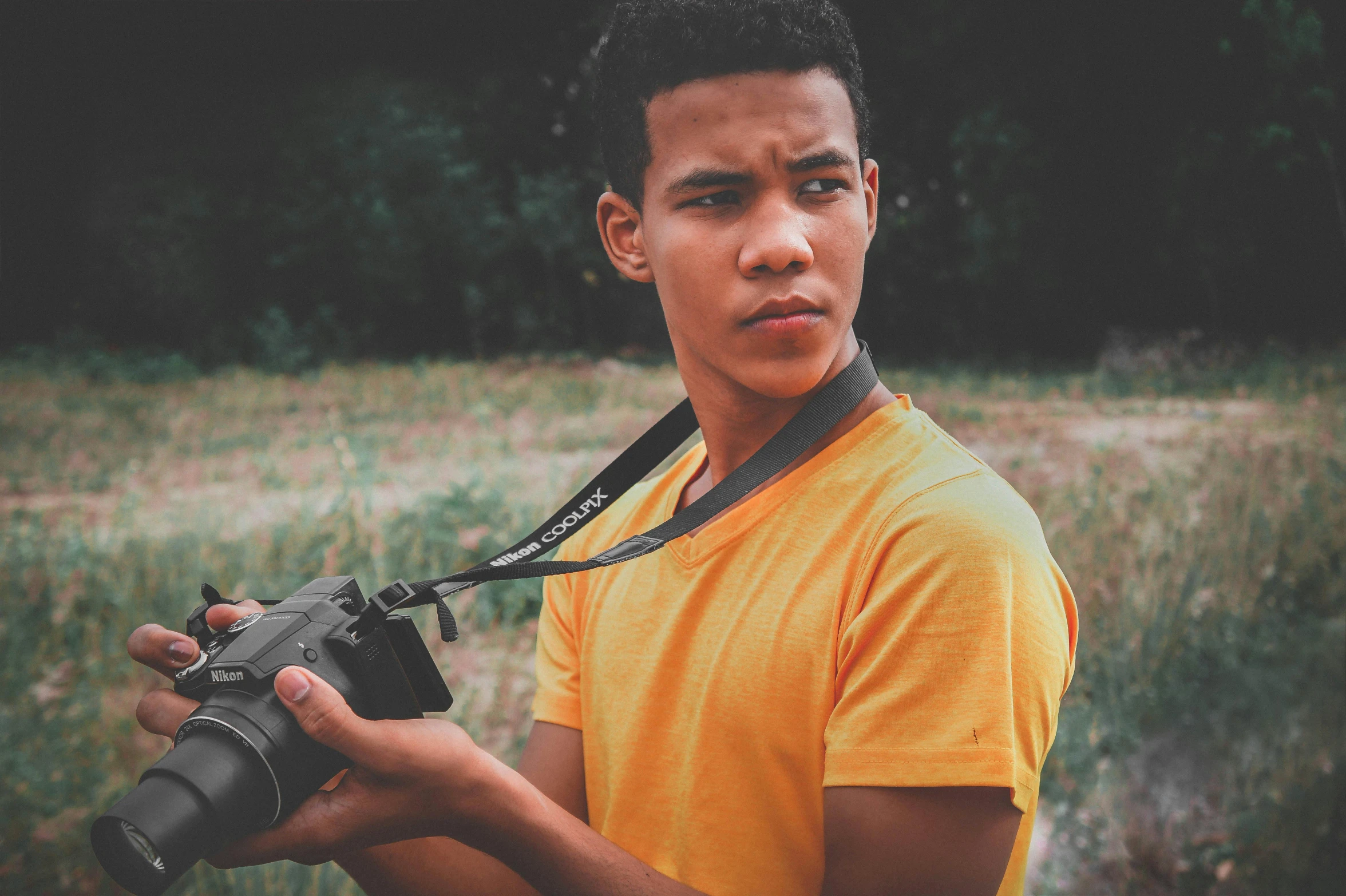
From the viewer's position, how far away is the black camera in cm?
105

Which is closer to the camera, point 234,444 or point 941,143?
point 234,444

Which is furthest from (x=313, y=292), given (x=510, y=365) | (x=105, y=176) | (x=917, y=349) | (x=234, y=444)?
(x=917, y=349)

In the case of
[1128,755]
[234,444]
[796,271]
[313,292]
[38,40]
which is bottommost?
[1128,755]

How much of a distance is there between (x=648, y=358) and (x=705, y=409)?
14687 millimetres

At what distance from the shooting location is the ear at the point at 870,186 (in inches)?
59.1

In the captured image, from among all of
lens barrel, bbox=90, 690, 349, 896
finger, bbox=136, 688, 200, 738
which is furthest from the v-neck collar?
finger, bbox=136, 688, 200, 738

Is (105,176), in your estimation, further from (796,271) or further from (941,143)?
(796,271)

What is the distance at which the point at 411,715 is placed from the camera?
1304 millimetres

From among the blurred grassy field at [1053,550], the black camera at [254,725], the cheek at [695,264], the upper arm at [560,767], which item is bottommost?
the blurred grassy field at [1053,550]

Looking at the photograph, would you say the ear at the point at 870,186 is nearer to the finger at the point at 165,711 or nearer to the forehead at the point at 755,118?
the forehead at the point at 755,118

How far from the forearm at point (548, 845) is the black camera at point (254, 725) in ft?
0.47

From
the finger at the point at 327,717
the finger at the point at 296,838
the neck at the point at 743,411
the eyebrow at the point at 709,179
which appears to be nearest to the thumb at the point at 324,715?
the finger at the point at 327,717

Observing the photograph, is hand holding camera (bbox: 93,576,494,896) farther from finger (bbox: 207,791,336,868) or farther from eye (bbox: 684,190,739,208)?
eye (bbox: 684,190,739,208)

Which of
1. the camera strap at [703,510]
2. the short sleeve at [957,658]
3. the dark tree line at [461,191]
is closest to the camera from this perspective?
the short sleeve at [957,658]
